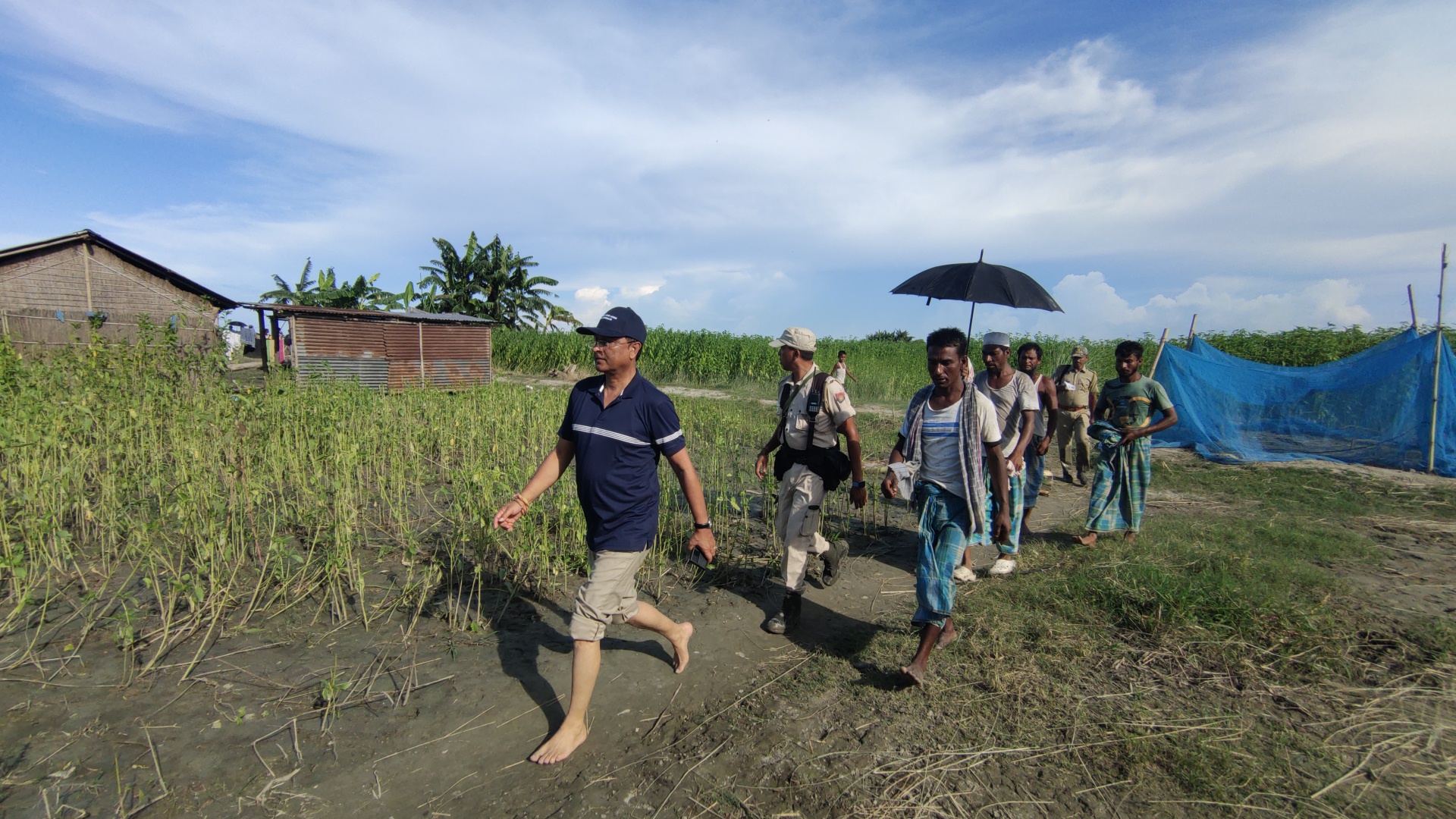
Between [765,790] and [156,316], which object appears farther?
[156,316]

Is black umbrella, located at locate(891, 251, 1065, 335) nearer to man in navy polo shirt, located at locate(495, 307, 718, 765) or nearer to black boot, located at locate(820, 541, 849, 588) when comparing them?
black boot, located at locate(820, 541, 849, 588)

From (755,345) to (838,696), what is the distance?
2148 cm

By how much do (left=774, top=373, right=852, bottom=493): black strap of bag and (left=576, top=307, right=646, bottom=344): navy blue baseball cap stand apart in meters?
1.41

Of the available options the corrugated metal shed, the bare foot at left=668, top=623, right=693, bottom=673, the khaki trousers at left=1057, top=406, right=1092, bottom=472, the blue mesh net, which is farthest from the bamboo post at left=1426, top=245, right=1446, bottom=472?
the corrugated metal shed

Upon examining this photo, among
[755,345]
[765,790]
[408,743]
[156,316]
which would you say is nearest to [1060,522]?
[765,790]

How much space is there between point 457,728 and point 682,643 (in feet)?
3.77

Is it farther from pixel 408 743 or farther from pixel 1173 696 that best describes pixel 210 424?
pixel 1173 696

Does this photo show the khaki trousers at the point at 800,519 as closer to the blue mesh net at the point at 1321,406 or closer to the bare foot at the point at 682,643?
the bare foot at the point at 682,643

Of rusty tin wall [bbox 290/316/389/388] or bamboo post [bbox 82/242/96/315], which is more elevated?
bamboo post [bbox 82/242/96/315]

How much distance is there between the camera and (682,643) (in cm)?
354

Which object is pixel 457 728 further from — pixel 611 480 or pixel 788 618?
pixel 788 618

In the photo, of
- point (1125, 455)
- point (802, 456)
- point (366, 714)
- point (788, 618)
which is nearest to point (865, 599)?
point (788, 618)

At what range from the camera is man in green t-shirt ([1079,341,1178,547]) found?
5570 mm

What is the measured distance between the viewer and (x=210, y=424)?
6.32 m
